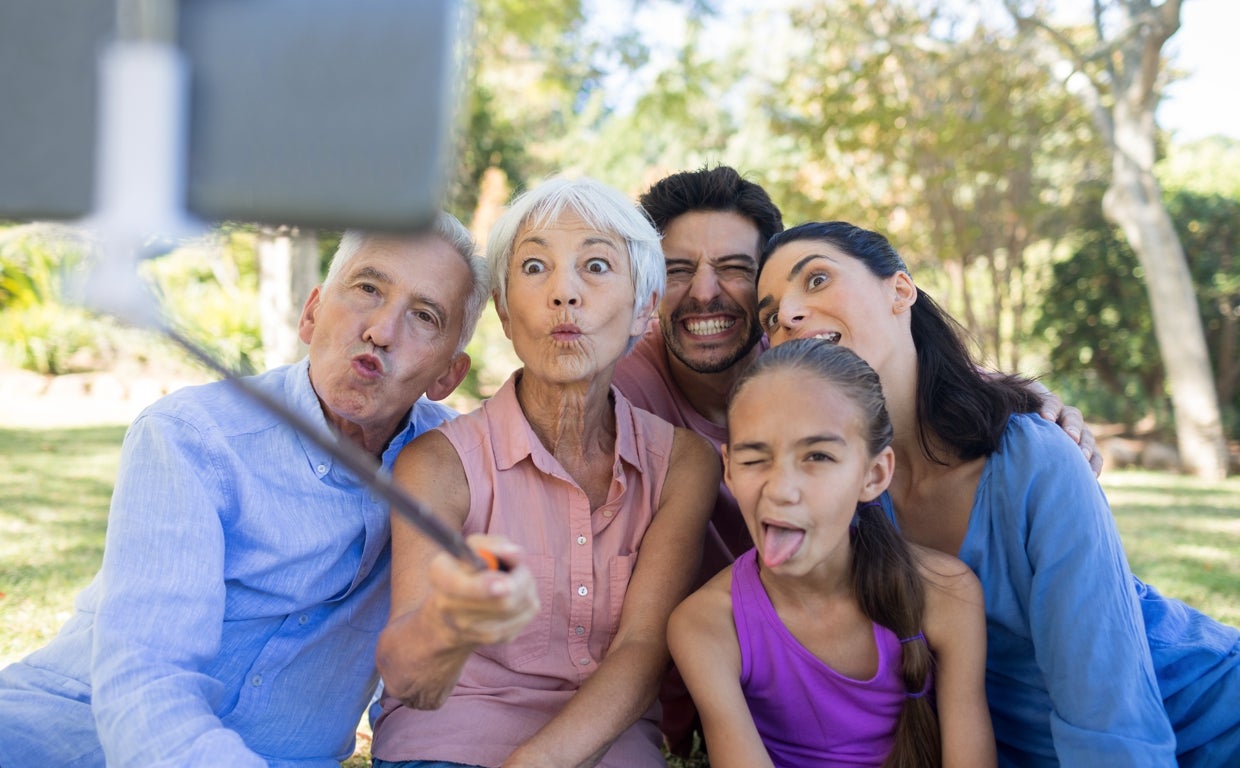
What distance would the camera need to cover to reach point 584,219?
2.66 meters

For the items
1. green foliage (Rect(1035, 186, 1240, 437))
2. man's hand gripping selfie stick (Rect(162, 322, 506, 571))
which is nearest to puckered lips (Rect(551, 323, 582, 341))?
man's hand gripping selfie stick (Rect(162, 322, 506, 571))

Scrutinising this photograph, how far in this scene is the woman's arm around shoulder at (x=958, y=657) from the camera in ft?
7.57

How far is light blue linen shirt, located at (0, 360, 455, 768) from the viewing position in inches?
82.6

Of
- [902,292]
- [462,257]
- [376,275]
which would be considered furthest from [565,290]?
[902,292]

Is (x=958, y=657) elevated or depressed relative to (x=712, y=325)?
depressed

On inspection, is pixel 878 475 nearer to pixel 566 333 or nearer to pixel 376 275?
pixel 566 333

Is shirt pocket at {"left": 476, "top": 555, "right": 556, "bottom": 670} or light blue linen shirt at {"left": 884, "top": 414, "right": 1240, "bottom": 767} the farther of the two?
shirt pocket at {"left": 476, "top": 555, "right": 556, "bottom": 670}

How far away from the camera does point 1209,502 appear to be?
8.79m

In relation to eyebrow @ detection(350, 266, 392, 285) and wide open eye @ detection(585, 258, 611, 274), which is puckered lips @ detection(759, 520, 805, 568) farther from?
eyebrow @ detection(350, 266, 392, 285)

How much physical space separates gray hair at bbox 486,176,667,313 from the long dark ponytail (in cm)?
44

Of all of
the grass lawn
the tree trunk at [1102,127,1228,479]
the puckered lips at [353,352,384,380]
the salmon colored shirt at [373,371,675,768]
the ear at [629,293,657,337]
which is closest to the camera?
the salmon colored shirt at [373,371,675,768]

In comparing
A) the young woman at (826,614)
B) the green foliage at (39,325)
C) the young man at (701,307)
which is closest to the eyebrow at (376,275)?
the young woman at (826,614)

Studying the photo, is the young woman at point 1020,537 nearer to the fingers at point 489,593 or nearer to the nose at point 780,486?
the nose at point 780,486

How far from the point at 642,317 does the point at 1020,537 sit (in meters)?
1.05
